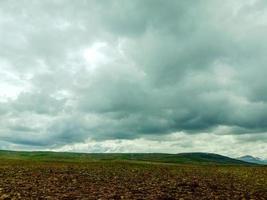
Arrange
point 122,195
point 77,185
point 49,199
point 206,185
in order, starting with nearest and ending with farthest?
point 49,199 → point 122,195 → point 77,185 → point 206,185

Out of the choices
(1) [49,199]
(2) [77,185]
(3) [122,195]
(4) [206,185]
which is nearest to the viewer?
(1) [49,199]

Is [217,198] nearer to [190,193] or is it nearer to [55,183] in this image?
[190,193]

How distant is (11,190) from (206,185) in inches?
719

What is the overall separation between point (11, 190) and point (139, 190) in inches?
409

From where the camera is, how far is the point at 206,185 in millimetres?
35719

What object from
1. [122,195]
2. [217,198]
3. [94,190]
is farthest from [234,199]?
[94,190]

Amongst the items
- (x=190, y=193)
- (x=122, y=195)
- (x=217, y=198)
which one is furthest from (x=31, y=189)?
(x=217, y=198)

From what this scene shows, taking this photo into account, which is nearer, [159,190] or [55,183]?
[159,190]

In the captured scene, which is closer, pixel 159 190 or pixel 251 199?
pixel 251 199

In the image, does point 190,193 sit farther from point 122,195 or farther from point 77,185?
point 77,185

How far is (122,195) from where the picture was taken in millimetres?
27531

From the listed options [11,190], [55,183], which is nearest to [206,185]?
[55,183]

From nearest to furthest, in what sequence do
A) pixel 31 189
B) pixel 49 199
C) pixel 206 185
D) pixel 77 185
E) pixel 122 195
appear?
pixel 49 199 < pixel 122 195 < pixel 31 189 < pixel 77 185 < pixel 206 185

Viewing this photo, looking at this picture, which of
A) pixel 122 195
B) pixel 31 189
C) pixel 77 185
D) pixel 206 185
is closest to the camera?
pixel 122 195
